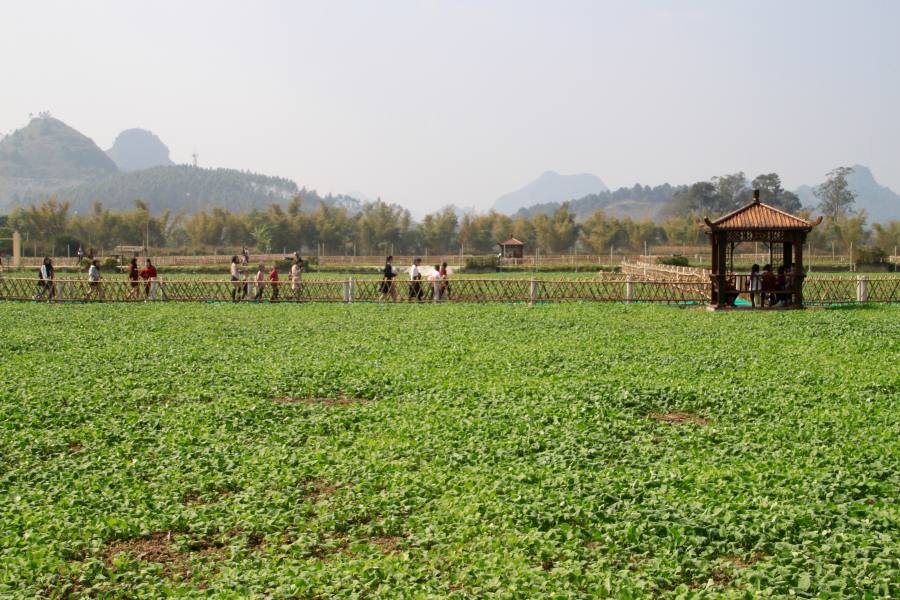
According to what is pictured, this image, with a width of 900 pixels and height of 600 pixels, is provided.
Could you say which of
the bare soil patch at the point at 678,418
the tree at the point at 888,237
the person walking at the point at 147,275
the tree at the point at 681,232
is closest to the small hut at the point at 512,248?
the tree at the point at 681,232

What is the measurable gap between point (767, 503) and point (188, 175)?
202 metres

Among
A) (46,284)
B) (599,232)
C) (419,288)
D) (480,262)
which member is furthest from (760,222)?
(599,232)

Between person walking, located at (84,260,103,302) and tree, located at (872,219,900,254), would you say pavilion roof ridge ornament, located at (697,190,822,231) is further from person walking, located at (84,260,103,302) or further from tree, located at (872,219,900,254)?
tree, located at (872,219,900,254)

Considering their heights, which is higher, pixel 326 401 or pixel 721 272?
pixel 721 272

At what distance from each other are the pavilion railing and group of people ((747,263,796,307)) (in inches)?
54.9

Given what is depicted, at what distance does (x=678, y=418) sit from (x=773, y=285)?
39.4 feet

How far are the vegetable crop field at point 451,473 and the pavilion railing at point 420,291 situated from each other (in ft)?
28.5

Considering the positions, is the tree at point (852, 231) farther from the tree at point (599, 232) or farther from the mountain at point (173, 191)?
the mountain at point (173, 191)

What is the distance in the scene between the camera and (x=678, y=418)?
22.5 feet

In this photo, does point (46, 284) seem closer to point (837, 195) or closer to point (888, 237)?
point (888, 237)

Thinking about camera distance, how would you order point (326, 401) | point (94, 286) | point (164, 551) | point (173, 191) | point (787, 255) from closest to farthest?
point (164, 551) < point (326, 401) < point (787, 255) < point (94, 286) < point (173, 191)

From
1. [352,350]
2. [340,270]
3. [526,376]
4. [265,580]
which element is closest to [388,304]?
[352,350]

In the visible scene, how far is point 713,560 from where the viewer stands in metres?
3.91

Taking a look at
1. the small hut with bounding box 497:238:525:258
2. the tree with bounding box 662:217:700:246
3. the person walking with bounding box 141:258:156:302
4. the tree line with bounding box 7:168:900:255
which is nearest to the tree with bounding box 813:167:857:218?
the tree line with bounding box 7:168:900:255
